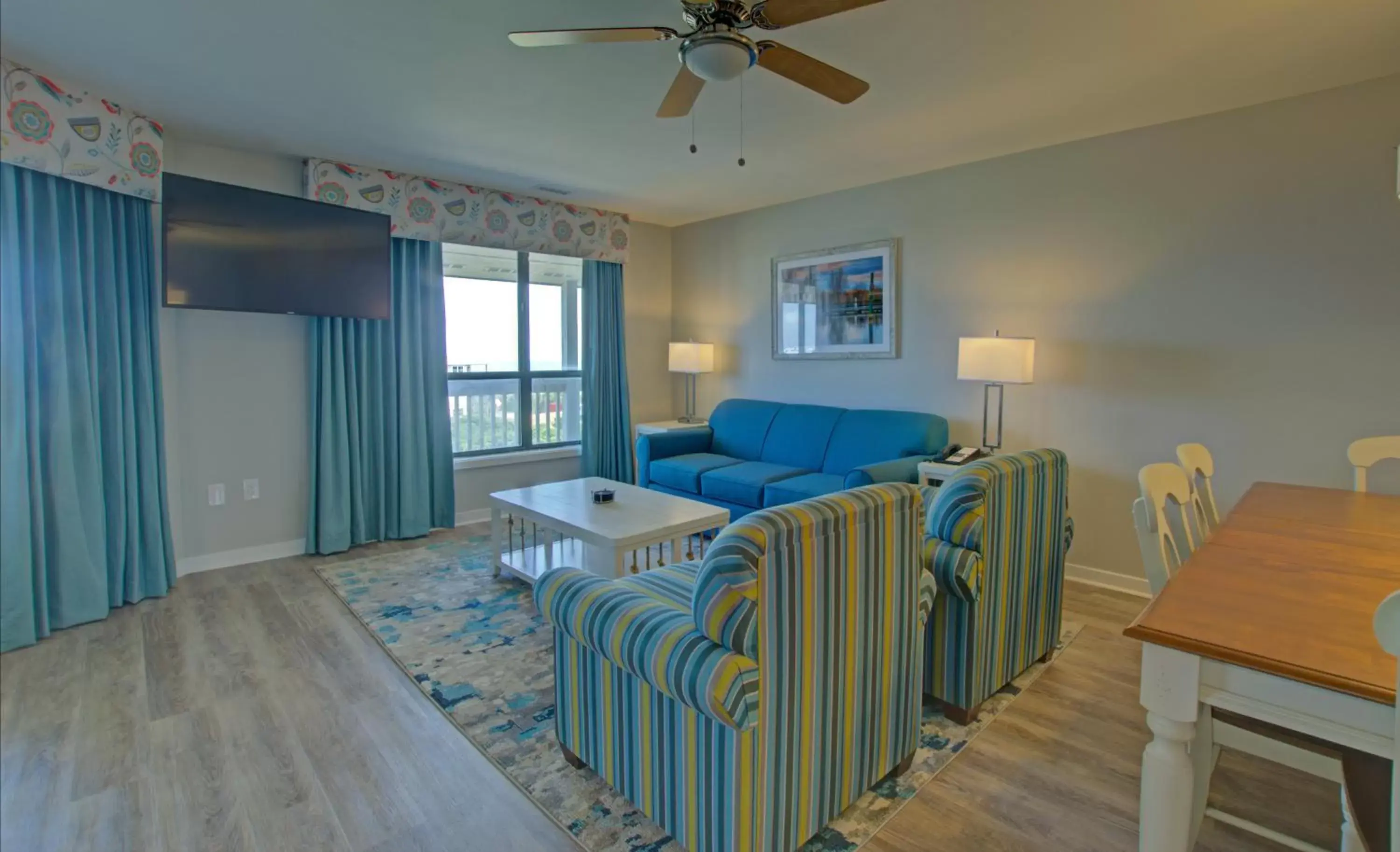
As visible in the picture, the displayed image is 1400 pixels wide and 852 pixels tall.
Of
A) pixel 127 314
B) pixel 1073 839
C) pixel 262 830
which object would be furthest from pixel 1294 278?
pixel 127 314

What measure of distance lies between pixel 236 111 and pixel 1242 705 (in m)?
4.13

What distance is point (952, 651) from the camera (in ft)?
6.97

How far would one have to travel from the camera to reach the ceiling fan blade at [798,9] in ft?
5.51

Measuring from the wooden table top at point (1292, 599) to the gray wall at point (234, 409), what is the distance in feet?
14.2

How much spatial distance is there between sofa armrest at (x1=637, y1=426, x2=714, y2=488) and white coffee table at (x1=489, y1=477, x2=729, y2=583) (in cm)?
72

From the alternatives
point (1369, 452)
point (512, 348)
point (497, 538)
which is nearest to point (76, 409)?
point (497, 538)

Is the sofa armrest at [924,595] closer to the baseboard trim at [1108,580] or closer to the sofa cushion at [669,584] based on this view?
the sofa cushion at [669,584]

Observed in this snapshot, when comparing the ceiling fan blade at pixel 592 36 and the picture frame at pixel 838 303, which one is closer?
the ceiling fan blade at pixel 592 36

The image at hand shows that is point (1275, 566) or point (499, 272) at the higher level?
point (499, 272)

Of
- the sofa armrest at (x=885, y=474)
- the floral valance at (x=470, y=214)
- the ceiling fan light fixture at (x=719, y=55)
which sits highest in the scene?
the floral valance at (x=470, y=214)

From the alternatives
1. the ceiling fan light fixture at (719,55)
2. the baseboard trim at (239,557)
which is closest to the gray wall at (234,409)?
the baseboard trim at (239,557)

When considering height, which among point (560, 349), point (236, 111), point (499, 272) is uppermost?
point (236, 111)

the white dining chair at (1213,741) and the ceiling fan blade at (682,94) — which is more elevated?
the ceiling fan blade at (682,94)

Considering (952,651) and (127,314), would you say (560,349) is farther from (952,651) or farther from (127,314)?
(952,651)
